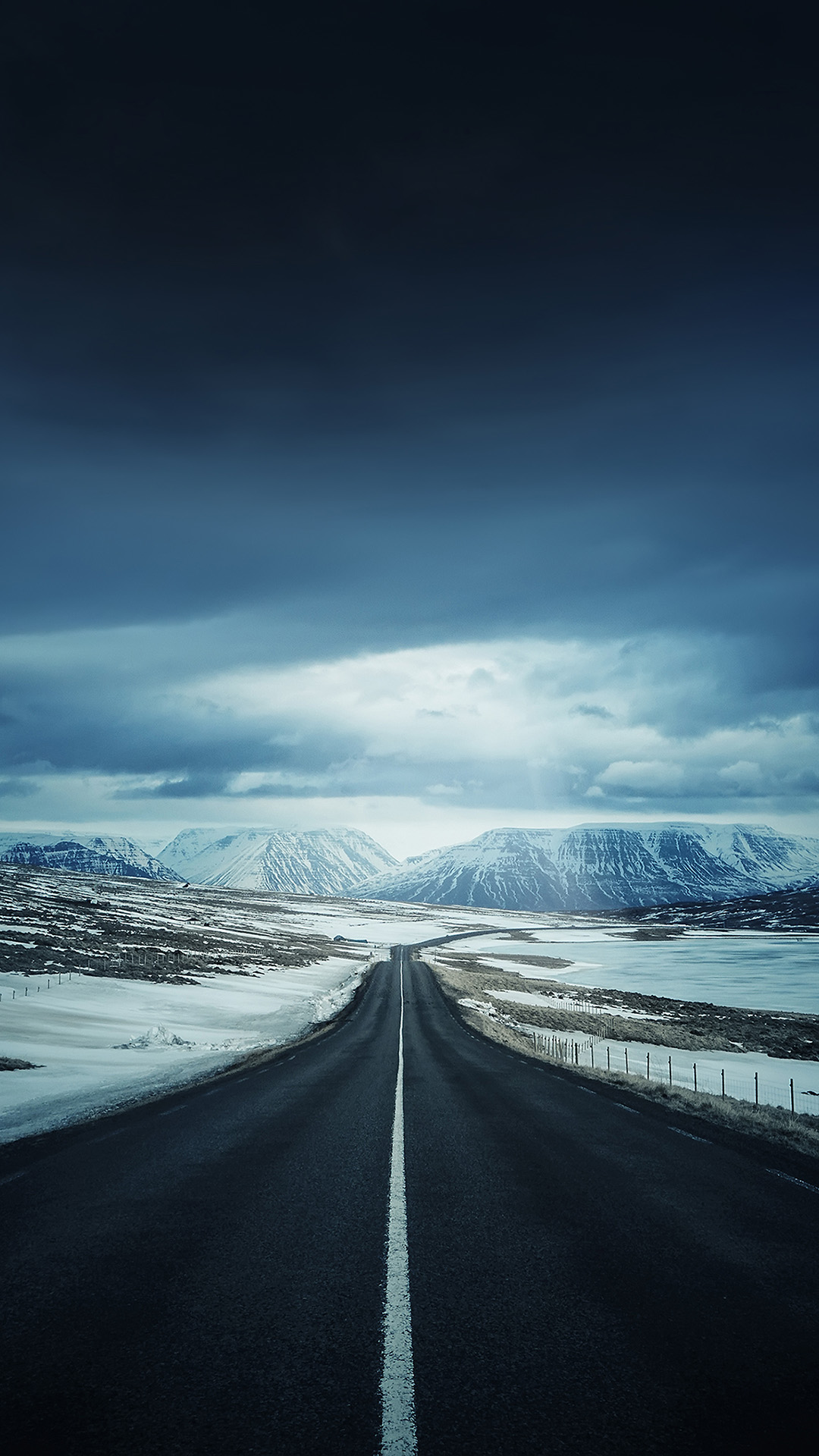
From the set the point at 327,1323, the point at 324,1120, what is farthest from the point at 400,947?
the point at 327,1323

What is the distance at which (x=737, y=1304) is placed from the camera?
5.46m

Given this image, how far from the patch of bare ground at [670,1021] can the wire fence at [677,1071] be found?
374 centimetres

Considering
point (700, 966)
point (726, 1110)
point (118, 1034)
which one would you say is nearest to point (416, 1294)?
point (726, 1110)

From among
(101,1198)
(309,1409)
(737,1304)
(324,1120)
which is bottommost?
(324,1120)

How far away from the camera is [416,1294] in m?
5.60

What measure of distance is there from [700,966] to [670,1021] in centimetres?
4648

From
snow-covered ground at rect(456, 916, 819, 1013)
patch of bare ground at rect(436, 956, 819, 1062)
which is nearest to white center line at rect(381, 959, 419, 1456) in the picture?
patch of bare ground at rect(436, 956, 819, 1062)

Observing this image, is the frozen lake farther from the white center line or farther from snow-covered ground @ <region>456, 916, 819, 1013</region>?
the white center line

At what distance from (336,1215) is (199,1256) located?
1803mm

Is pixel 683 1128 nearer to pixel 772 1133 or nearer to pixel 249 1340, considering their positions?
pixel 772 1133

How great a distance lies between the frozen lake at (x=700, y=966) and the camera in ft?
212

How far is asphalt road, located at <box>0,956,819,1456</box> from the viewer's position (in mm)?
3875

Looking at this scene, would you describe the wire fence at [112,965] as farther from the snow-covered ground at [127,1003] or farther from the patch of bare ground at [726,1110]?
the patch of bare ground at [726,1110]

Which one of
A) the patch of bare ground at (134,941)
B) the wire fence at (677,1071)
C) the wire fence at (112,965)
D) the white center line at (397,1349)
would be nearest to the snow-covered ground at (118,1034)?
the wire fence at (112,965)
